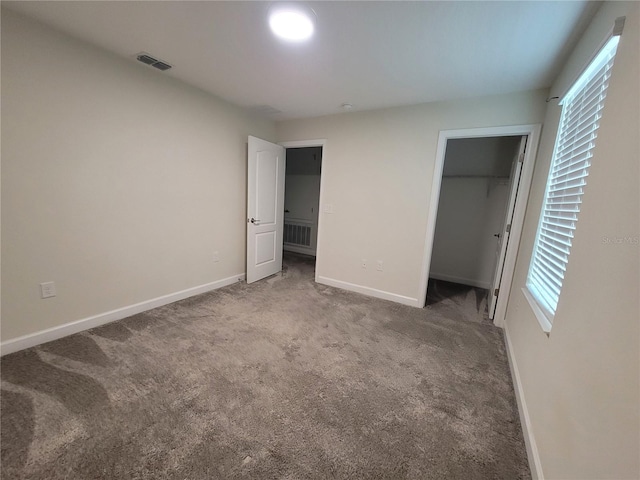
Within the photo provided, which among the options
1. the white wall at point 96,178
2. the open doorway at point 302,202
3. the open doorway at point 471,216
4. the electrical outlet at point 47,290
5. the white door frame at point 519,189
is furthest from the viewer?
the open doorway at point 302,202

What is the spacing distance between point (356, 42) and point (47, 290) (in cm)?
296

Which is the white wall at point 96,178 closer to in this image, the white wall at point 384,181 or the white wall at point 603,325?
the white wall at point 384,181

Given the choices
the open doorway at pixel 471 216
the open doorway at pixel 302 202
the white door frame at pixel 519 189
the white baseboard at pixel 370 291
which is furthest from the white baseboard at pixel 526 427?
the open doorway at pixel 302 202

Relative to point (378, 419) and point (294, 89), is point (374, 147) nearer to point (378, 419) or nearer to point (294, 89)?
point (294, 89)

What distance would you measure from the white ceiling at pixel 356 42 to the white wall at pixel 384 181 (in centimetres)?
25

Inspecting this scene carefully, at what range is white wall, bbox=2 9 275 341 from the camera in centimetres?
171

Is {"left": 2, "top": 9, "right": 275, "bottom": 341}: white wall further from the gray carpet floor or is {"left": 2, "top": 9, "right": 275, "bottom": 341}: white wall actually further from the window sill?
the window sill

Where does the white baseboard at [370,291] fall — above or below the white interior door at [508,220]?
below

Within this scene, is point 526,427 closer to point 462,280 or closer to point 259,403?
point 259,403

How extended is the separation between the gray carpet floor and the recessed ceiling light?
2.33m

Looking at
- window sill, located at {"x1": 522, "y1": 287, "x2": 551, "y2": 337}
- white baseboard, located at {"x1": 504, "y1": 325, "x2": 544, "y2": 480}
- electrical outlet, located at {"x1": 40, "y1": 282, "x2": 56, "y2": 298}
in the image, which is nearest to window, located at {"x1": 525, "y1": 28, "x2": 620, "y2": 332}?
window sill, located at {"x1": 522, "y1": 287, "x2": 551, "y2": 337}

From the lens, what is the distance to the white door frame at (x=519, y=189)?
2.33 metres

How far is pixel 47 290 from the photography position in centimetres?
191

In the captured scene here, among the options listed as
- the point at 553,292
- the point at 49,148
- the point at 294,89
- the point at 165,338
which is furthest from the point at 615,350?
the point at 49,148
